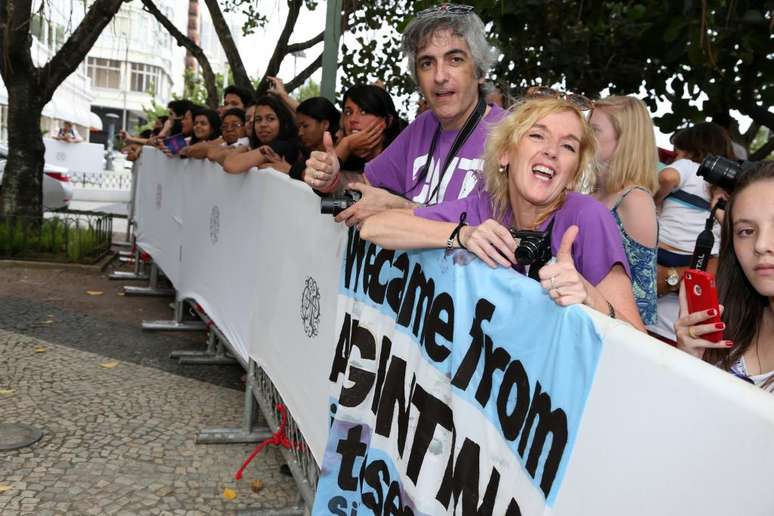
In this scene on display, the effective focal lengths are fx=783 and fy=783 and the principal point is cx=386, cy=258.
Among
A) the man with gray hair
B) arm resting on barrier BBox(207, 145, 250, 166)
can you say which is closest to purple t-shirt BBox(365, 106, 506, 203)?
the man with gray hair

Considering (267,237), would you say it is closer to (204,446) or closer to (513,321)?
(204,446)

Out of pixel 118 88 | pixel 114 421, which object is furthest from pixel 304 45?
pixel 118 88

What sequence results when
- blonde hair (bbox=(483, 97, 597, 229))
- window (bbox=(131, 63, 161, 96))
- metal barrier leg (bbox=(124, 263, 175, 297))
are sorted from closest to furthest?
1. blonde hair (bbox=(483, 97, 597, 229))
2. metal barrier leg (bbox=(124, 263, 175, 297))
3. window (bbox=(131, 63, 161, 96))

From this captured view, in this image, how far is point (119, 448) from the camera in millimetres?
4215

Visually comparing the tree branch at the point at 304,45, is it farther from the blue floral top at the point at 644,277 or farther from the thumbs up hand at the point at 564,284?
the thumbs up hand at the point at 564,284

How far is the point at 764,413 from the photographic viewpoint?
109 cm

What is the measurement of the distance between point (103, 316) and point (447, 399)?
6.04m

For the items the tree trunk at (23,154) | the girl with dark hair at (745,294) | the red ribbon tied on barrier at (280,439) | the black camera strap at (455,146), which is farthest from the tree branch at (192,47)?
the girl with dark hair at (745,294)

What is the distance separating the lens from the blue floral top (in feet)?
8.64

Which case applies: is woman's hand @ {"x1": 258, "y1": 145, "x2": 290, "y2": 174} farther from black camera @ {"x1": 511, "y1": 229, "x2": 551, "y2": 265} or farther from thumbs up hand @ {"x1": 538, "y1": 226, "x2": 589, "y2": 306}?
thumbs up hand @ {"x1": 538, "y1": 226, "x2": 589, "y2": 306}

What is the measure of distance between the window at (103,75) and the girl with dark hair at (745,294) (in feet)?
249

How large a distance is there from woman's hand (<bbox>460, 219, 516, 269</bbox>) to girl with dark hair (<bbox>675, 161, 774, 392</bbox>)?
1.38 ft

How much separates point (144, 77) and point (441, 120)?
251ft

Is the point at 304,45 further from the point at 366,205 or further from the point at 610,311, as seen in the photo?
the point at 610,311
